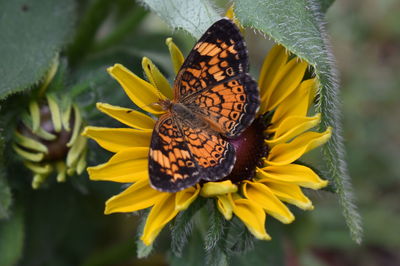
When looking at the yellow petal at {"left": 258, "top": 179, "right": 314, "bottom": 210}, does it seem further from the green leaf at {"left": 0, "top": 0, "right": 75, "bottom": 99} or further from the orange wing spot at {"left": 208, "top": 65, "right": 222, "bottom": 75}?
the green leaf at {"left": 0, "top": 0, "right": 75, "bottom": 99}

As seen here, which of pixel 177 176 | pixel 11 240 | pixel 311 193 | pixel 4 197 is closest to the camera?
pixel 177 176

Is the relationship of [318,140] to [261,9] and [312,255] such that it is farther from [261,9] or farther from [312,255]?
[312,255]

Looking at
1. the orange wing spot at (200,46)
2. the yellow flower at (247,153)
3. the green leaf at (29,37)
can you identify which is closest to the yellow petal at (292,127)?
the yellow flower at (247,153)

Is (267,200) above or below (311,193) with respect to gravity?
above

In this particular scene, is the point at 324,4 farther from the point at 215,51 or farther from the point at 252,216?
the point at 252,216

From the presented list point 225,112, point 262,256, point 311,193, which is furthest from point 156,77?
point 262,256

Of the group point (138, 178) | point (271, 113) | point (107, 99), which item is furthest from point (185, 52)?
point (138, 178)
